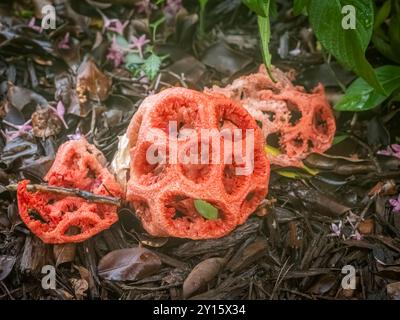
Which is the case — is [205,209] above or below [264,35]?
below

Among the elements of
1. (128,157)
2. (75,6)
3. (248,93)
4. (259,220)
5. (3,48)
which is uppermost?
(75,6)

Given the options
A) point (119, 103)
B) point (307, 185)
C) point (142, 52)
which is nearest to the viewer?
point (307, 185)

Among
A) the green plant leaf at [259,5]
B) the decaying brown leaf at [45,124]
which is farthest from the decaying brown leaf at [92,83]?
the green plant leaf at [259,5]

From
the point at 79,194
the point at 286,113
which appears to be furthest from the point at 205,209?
the point at 286,113

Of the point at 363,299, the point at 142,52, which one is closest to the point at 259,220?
the point at 363,299

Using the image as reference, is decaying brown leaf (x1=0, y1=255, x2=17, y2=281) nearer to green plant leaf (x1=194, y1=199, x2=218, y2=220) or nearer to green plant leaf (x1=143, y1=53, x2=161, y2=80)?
green plant leaf (x1=194, y1=199, x2=218, y2=220)

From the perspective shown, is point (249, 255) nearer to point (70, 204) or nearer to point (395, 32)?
point (70, 204)

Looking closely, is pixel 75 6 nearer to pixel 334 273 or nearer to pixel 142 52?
pixel 142 52

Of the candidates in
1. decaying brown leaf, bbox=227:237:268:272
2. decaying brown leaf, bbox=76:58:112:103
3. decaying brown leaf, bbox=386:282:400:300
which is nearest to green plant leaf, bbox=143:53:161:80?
decaying brown leaf, bbox=76:58:112:103
